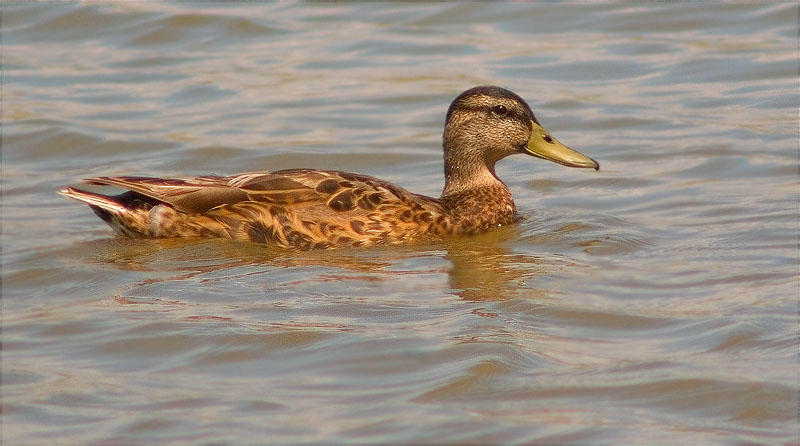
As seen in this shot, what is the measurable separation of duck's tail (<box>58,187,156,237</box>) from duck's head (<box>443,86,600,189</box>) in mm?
2170

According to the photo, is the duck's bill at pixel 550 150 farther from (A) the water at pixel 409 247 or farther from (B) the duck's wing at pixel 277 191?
(B) the duck's wing at pixel 277 191

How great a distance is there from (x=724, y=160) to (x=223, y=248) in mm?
4195

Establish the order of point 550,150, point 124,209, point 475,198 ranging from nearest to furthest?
point 124,209, point 475,198, point 550,150

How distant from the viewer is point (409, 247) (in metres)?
9.42

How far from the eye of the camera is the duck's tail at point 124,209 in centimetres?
952

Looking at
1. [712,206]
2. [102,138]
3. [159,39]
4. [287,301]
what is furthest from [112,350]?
[159,39]

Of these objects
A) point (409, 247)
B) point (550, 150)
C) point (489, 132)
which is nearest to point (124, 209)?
point (409, 247)

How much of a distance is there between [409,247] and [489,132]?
4.08 feet

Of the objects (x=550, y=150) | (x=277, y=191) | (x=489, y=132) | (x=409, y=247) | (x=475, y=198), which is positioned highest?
(x=489, y=132)

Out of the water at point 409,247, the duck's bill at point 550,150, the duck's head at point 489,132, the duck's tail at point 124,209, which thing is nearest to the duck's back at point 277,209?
the duck's tail at point 124,209

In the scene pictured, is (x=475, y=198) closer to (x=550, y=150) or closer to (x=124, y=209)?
(x=550, y=150)

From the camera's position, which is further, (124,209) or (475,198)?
(475,198)

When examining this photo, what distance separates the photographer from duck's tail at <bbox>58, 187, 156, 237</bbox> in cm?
952

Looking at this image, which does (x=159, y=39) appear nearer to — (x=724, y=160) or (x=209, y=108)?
(x=209, y=108)
